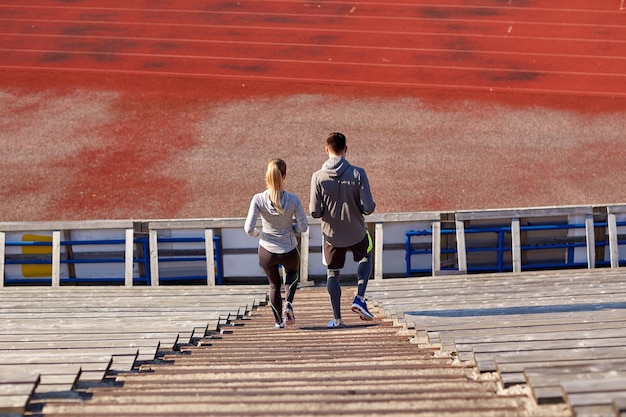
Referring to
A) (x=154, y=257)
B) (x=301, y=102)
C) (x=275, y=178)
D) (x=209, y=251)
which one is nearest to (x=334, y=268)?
(x=275, y=178)

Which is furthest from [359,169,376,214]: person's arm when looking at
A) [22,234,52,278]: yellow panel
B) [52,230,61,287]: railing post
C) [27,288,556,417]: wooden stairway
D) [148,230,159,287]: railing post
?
[22,234,52,278]: yellow panel

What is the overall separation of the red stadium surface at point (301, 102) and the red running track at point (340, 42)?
2.5 inches

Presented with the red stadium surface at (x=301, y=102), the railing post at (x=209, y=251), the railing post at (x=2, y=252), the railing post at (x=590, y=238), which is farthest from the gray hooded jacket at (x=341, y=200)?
the red stadium surface at (x=301, y=102)

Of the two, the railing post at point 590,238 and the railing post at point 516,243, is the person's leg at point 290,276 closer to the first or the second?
the railing post at point 516,243

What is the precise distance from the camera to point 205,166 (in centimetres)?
1684

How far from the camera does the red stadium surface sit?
1599cm

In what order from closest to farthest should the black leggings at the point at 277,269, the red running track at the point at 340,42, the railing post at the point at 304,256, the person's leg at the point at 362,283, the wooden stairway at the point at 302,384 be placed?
the wooden stairway at the point at 302,384
the black leggings at the point at 277,269
the person's leg at the point at 362,283
the railing post at the point at 304,256
the red running track at the point at 340,42

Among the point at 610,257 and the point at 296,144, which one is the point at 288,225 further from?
the point at 296,144

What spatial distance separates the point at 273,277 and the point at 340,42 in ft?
50.7

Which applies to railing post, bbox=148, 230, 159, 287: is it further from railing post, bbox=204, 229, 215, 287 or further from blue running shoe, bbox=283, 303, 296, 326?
blue running shoe, bbox=283, 303, 296, 326

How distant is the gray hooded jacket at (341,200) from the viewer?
7.77 meters

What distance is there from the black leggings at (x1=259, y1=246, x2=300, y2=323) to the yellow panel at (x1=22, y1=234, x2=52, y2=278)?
16.7ft

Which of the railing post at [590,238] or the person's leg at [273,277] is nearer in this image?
the person's leg at [273,277]

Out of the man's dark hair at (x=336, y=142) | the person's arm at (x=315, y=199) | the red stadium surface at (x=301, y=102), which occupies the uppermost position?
the red stadium surface at (x=301, y=102)
